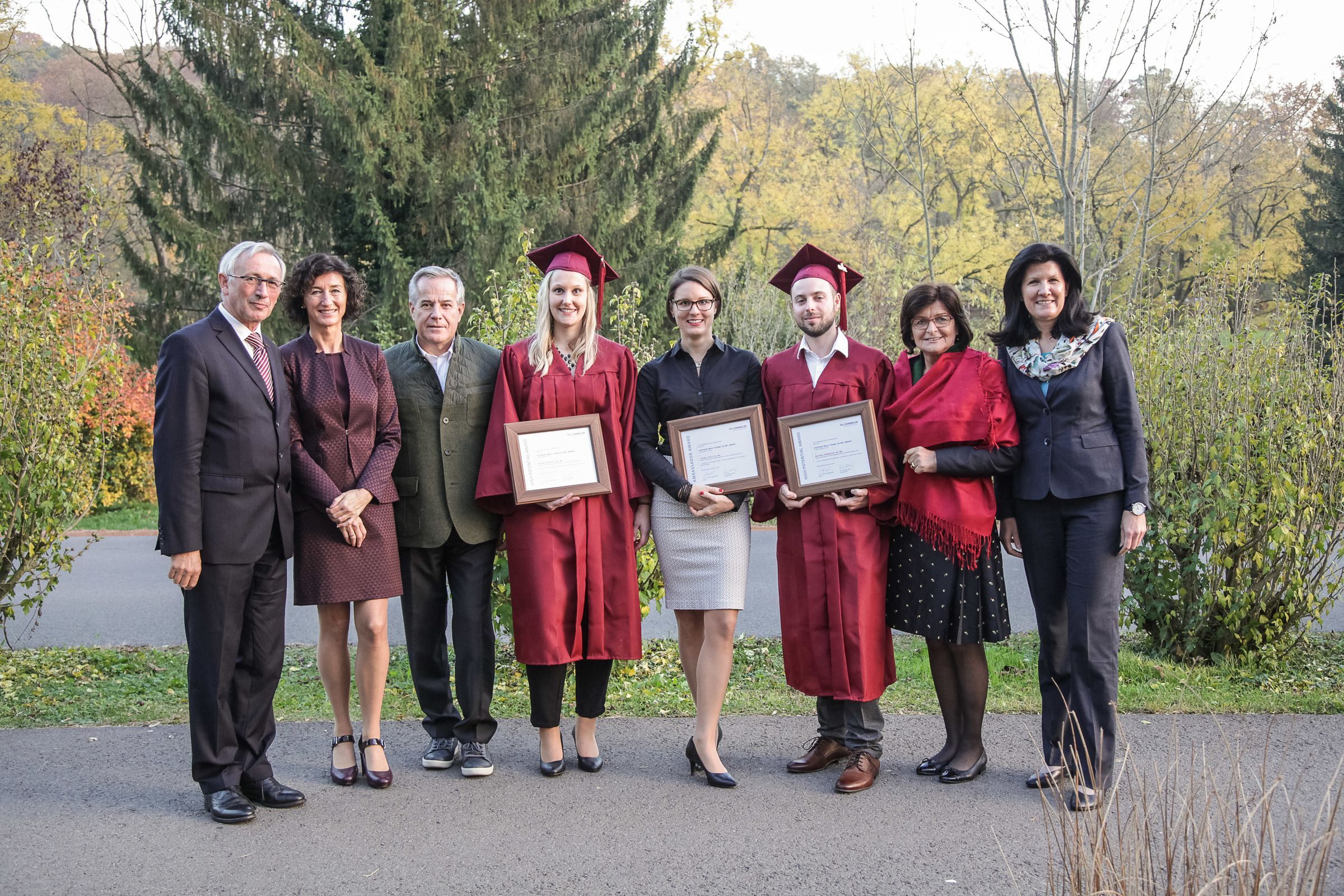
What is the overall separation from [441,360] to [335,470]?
2.57 feet

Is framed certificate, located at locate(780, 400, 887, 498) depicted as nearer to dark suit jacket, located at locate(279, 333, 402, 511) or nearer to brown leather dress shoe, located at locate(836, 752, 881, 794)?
brown leather dress shoe, located at locate(836, 752, 881, 794)

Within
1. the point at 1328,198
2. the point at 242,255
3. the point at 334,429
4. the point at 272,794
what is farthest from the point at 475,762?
the point at 1328,198

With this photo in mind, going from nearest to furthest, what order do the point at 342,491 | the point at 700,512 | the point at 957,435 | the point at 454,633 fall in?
the point at 957,435, the point at 342,491, the point at 700,512, the point at 454,633

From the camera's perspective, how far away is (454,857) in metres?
4.23

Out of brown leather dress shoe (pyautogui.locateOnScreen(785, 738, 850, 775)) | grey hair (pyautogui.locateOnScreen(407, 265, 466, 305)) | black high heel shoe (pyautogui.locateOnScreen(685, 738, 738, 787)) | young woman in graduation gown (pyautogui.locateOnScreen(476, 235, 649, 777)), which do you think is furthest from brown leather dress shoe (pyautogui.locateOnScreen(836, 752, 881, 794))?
grey hair (pyautogui.locateOnScreen(407, 265, 466, 305))

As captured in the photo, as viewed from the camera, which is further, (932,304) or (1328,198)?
(1328,198)

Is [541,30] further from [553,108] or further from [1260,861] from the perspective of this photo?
[1260,861]

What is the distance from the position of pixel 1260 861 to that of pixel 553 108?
59.3ft

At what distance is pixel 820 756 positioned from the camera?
5.23 m

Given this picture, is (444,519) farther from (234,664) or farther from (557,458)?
(234,664)

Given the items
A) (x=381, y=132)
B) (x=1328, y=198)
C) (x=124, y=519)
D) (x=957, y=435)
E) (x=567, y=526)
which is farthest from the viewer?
(x=1328, y=198)

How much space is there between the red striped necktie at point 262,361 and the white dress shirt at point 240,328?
1cm

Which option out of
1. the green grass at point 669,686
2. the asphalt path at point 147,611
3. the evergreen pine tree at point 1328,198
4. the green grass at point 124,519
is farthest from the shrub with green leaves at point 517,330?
the evergreen pine tree at point 1328,198

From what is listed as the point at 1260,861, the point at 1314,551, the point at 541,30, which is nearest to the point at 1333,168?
the point at 541,30
